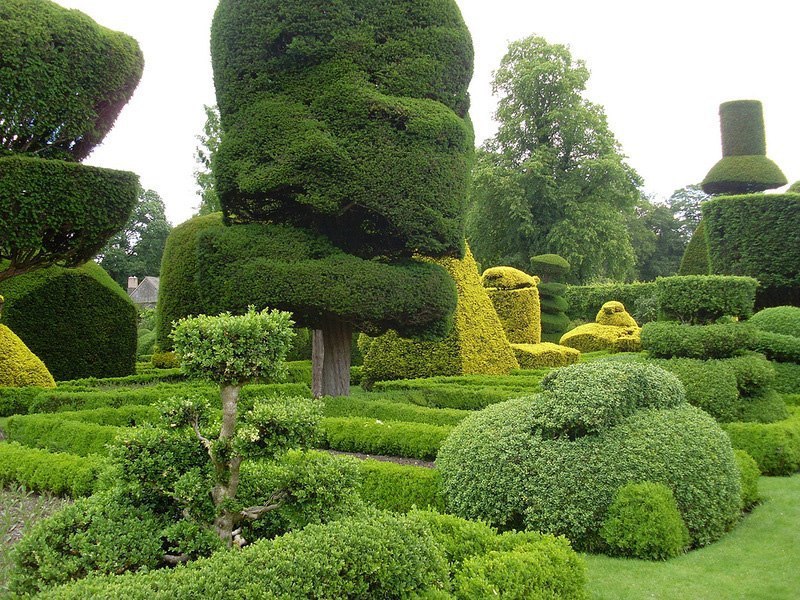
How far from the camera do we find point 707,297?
383 inches

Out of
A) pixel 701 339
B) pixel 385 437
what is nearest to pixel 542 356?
pixel 701 339

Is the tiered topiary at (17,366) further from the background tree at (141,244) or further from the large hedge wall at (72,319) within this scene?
the background tree at (141,244)

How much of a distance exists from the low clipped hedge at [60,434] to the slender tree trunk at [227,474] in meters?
4.46

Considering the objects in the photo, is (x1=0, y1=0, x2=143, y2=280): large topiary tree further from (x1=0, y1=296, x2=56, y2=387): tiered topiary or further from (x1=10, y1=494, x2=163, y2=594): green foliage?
(x1=10, y1=494, x2=163, y2=594): green foliage

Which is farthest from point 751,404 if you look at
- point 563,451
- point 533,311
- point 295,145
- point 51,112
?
point 51,112

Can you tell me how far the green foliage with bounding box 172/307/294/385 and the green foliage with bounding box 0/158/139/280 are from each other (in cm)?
937

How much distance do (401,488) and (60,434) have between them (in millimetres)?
5134

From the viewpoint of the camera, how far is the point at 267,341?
376 cm

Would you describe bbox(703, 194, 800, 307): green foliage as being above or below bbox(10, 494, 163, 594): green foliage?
above

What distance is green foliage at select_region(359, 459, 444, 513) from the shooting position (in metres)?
6.21

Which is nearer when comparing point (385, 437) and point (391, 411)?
point (385, 437)

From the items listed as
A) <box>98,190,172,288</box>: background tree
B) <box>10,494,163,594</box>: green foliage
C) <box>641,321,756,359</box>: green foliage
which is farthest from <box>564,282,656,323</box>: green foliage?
<box>98,190,172,288</box>: background tree

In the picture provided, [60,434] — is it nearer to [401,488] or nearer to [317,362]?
[401,488]

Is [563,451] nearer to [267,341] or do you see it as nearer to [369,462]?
[369,462]
